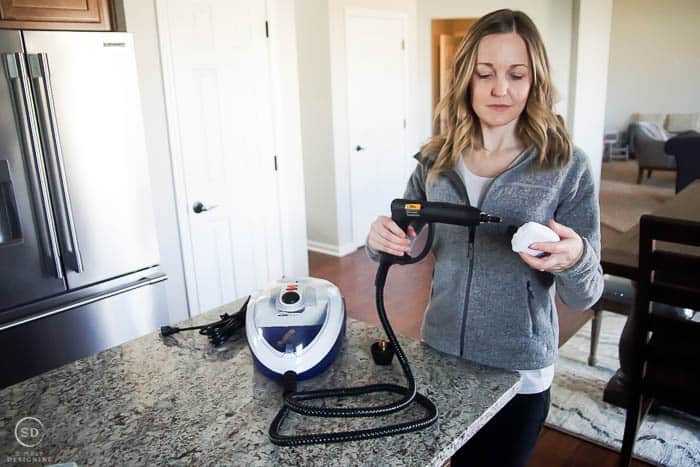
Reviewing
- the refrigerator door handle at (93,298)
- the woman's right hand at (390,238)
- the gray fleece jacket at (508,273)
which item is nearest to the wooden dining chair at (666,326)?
the gray fleece jacket at (508,273)

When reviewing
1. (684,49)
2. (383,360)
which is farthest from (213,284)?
(684,49)

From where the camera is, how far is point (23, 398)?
3.50 feet

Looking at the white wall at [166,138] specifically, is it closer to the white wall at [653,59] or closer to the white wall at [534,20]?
the white wall at [534,20]

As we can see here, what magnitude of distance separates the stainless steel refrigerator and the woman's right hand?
60.8 inches

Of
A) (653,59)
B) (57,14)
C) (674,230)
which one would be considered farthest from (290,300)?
(653,59)

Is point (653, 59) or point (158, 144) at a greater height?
point (653, 59)

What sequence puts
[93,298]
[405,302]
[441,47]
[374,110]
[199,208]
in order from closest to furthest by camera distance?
[93,298]
[199,208]
[405,302]
[374,110]
[441,47]

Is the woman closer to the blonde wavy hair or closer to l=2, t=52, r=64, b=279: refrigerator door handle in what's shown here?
the blonde wavy hair

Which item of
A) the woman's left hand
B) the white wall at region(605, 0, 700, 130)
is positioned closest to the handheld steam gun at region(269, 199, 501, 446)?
the woman's left hand

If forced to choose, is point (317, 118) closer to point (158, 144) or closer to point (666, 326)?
point (158, 144)

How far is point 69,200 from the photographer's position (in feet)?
7.14

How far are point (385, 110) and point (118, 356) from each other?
408 cm

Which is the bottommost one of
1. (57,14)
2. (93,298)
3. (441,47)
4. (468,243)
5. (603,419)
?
(603,419)

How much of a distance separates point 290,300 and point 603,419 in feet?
Answer: 6.19
